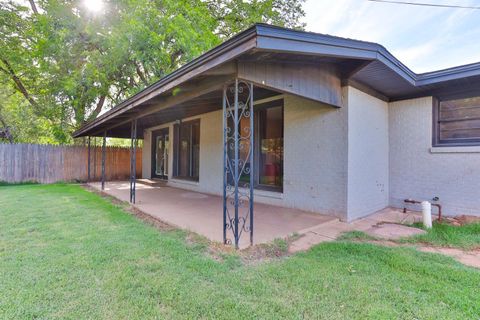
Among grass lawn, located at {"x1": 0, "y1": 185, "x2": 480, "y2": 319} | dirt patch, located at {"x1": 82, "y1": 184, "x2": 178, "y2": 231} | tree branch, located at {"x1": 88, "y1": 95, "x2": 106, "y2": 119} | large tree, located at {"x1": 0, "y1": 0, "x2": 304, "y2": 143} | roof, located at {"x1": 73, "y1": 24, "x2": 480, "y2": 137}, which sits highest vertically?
large tree, located at {"x1": 0, "y1": 0, "x2": 304, "y2": 143}

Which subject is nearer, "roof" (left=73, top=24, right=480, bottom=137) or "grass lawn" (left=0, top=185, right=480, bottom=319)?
"grass lawn" (left=0, top=185, right=480, bottom=319)

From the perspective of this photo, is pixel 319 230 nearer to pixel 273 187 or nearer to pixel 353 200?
pixel 353 200

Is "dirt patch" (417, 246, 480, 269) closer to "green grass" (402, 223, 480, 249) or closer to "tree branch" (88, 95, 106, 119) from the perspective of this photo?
"green grass" (402, 223, 480, 249)

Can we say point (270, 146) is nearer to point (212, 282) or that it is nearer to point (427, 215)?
point (427, 215)

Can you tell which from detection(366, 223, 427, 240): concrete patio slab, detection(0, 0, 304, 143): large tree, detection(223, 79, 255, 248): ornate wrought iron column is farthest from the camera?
detection(0, 0, 304, 143): large tree

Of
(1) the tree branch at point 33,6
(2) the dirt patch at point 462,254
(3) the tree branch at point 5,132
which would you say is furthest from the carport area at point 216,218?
(1) the tree branch at point 33,6

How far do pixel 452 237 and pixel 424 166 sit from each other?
6.52 feet

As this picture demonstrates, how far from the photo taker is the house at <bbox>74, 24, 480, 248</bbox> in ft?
11.3

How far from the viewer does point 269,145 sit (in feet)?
19.6

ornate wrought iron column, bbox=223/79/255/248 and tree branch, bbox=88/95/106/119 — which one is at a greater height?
tree branch, bbox=88/95/106/119

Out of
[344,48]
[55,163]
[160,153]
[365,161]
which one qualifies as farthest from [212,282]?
[55,163]

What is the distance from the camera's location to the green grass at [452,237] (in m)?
3.23

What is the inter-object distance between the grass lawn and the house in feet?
3.54

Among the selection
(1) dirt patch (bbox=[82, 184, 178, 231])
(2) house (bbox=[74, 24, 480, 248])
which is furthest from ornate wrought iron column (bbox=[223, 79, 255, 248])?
(1) dirt patch (bbox=[82, 184, 178, 231])
